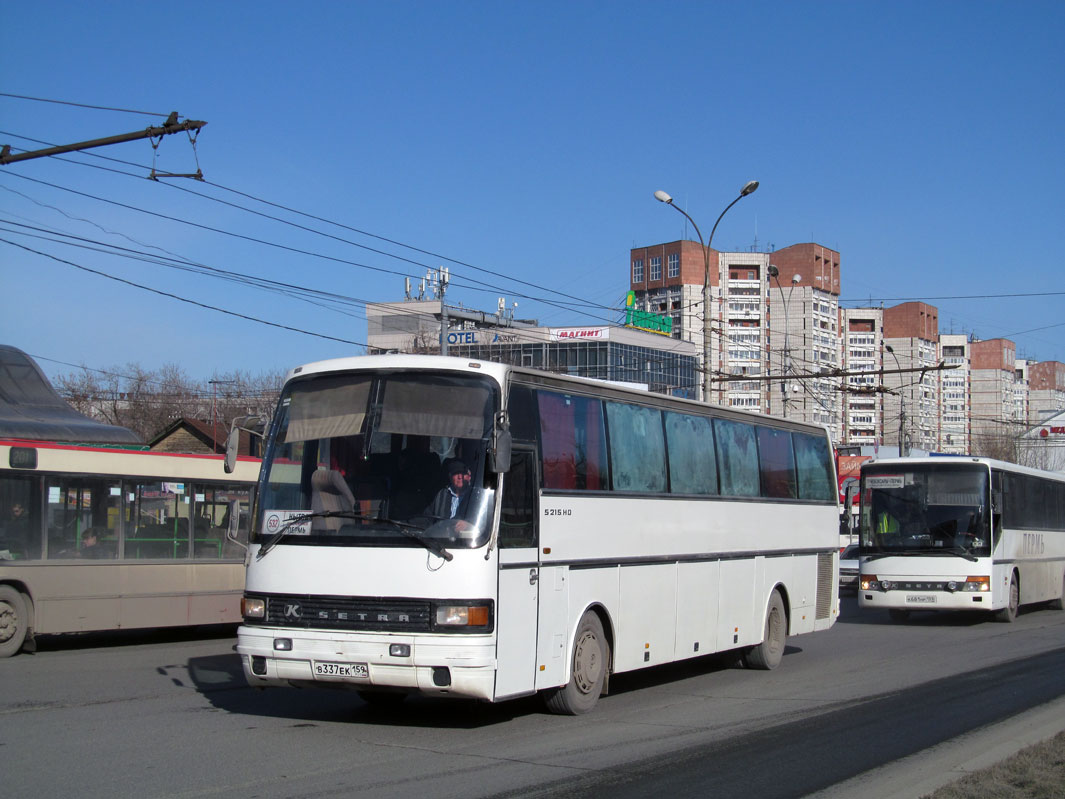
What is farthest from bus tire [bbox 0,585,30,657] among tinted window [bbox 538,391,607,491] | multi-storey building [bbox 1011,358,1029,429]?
multi-storey building [bbox 1011,358,1029,429]

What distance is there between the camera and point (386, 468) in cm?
934

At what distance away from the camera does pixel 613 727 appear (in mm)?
10188

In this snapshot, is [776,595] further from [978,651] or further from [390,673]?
[390,673]

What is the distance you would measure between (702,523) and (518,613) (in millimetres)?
4309

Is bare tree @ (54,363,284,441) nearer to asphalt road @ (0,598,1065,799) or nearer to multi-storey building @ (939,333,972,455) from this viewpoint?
asphalt road @ (0,598,1065,799)

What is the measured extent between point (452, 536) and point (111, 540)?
370 inches

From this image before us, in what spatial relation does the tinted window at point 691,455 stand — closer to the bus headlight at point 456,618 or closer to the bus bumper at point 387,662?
the bus headlight at point 456,618

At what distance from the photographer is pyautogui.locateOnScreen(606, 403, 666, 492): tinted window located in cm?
1155

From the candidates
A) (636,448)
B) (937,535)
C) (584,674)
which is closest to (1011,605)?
(937,535)

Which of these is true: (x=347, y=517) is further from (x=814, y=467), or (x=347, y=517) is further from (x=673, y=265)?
(x=673, y=265)

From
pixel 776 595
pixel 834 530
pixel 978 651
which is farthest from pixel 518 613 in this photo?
pixel 978 651

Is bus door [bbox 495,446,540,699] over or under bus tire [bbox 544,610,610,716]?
over

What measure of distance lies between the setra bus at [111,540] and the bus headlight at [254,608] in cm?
550

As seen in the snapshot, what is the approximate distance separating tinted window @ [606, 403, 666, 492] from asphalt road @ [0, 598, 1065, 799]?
2.26 meters
